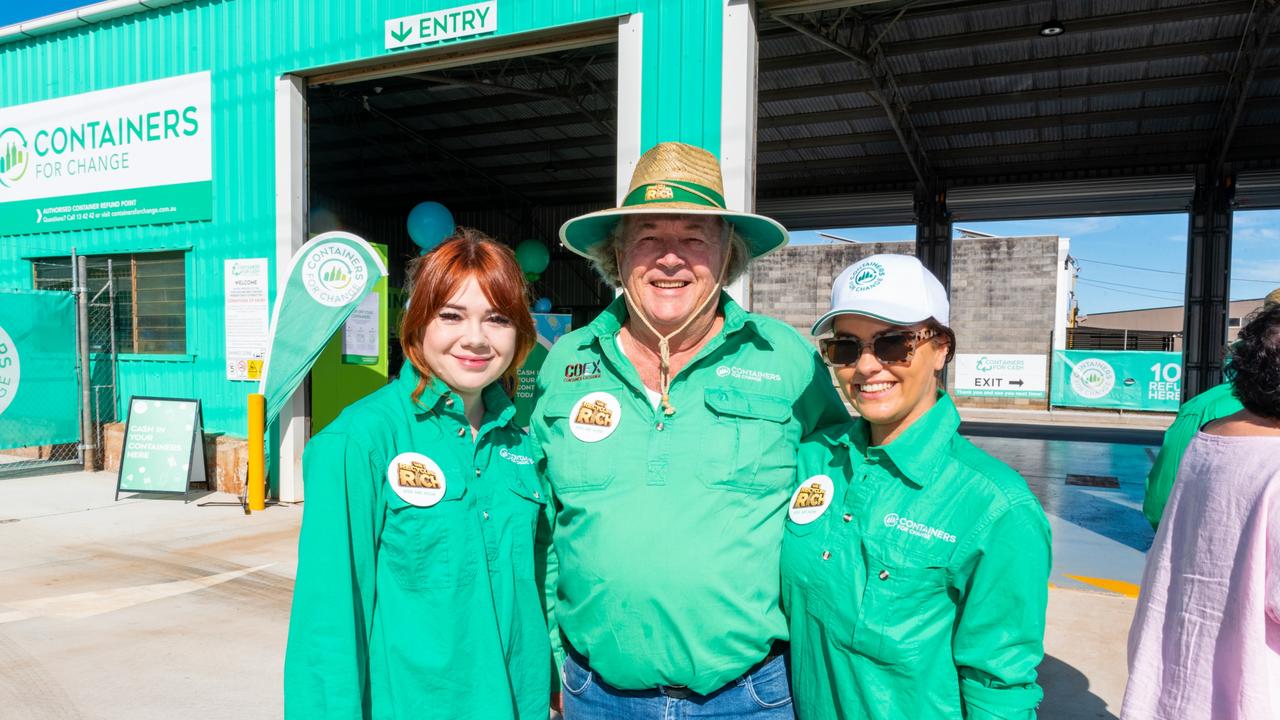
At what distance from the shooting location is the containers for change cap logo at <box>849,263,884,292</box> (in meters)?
1.67

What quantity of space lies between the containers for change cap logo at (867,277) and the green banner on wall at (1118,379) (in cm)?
1908

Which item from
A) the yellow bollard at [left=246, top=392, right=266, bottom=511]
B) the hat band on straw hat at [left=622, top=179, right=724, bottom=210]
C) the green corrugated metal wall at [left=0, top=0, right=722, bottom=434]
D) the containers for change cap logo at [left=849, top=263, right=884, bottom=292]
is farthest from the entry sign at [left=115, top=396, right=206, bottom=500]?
the containers for change cap logo at [left=849, top=263, right=884, bottom=292]

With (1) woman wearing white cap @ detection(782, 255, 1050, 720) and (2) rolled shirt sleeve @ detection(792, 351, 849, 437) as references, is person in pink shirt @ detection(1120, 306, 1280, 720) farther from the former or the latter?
(2) rolled shirt sleeve @ detection(792, 351, 849, 437)

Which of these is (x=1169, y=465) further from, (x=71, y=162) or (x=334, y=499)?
(x=71, y=162)

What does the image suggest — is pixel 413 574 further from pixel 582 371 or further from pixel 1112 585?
pixel 1112 585

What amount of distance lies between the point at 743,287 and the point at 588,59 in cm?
770

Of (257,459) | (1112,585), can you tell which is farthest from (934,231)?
(257,459)

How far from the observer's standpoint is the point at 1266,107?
42.3 feet

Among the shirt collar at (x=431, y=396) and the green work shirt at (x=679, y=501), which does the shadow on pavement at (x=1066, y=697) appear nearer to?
the green work shirt at (x=679, y=501)

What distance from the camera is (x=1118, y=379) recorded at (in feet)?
59.3

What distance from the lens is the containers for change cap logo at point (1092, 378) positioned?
1819 cm

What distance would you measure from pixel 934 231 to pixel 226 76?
1422cm

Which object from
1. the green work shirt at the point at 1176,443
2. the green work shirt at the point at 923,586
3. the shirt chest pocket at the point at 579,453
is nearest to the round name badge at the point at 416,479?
the shirt chest pocket at the point at 579,453

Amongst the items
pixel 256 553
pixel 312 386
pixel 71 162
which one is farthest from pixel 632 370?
pixel 71 162
